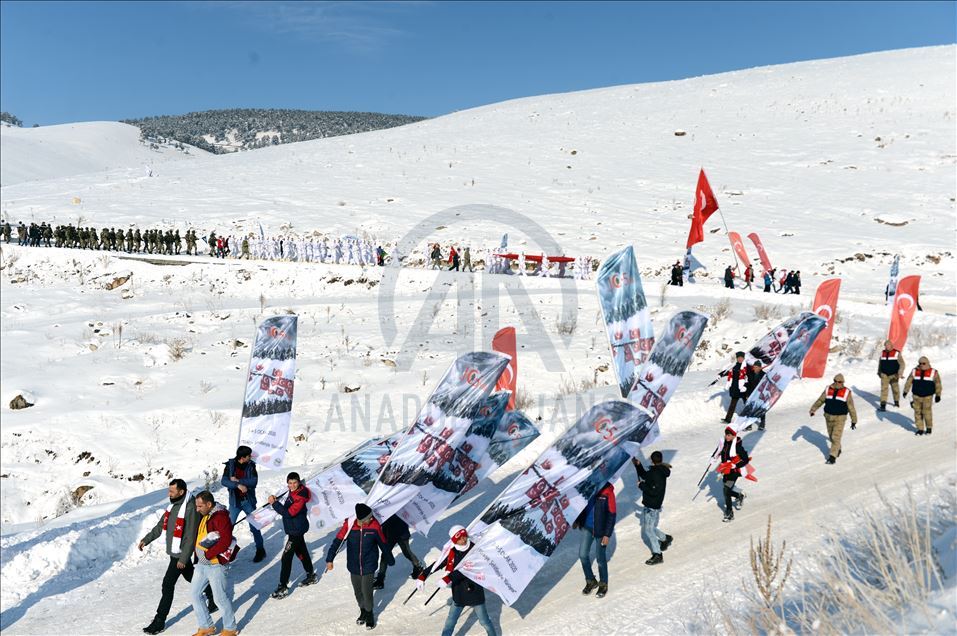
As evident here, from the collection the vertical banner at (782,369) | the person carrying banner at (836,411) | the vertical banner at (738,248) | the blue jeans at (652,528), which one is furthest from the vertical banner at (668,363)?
the vertical banner at (738,248)

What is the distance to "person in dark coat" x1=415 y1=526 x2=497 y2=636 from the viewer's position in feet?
22.7

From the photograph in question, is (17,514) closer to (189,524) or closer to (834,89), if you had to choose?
(189,524)

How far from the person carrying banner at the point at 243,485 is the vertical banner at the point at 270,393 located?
97cm

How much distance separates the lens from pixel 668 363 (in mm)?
10703

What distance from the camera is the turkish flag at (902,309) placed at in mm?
15812

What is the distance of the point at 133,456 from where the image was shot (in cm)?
1462

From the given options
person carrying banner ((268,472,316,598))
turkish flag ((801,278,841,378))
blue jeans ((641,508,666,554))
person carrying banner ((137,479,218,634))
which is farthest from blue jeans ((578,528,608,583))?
turkish flag ((801,278,841,378))

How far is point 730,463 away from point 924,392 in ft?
18.3

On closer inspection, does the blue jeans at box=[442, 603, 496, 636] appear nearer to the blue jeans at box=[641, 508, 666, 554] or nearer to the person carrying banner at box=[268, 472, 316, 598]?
the person carrying banner at box=[268, 472, 316, 598]

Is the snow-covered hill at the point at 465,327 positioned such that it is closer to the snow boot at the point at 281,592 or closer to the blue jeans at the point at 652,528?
the snow boot at the point at 281,592

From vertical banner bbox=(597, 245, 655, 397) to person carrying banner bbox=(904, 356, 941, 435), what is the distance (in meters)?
5.15

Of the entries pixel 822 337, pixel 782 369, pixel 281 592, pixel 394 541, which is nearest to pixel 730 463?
pixel 782 369

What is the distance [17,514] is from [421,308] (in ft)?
48.0

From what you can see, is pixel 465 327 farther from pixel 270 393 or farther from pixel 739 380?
pixel 270 393
